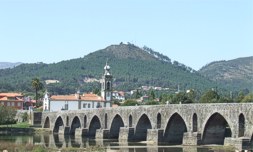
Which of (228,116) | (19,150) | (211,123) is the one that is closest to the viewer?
(19,150)

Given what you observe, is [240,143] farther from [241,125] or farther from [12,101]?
[12,101]

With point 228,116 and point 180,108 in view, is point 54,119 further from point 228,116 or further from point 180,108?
point 228,116

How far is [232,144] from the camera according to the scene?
58.4m

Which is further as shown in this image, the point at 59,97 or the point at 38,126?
the point at 59,97

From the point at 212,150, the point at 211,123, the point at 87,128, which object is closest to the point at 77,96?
the point at 87,128

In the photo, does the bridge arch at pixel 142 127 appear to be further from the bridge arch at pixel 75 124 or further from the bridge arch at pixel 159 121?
the bridge arch at pixel 75 124

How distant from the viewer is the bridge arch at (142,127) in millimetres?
81938

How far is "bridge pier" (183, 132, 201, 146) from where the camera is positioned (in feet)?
217

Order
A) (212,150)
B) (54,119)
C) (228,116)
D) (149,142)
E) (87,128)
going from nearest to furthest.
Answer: (212,150) → (228,116) → (149,142) → (87,128) → (54,119)

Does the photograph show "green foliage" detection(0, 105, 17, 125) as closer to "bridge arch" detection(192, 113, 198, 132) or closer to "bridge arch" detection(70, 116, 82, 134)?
"bridge arch" detection(70, 116, 82, 134)

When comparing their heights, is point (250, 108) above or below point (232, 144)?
above

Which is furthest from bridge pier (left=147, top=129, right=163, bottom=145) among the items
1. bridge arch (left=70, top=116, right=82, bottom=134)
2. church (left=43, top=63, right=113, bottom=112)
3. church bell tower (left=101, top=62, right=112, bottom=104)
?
church (left=43, top=63, right=113, bottom=112)

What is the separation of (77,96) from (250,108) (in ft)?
260

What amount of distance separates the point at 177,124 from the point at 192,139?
8.56 meters
